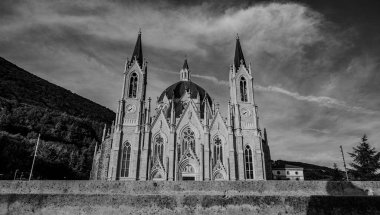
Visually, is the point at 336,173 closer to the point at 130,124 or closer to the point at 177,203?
the point at 130,124

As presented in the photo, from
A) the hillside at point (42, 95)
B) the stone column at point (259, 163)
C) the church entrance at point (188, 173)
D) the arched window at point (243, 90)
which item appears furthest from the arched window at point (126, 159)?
the hillside at point (42, 95)

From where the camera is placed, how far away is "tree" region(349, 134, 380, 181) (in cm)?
4800

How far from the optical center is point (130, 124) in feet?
148

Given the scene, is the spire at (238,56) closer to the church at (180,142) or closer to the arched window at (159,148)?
the church at (180,142)

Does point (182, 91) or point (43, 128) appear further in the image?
point (43, 128)

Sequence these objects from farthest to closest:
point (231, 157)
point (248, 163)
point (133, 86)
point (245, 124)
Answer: point (133, 86) → point (245, 124) → point (248, 163) → point (231, 157)

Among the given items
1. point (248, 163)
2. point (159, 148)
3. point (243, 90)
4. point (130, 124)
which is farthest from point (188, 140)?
point (243, 90)

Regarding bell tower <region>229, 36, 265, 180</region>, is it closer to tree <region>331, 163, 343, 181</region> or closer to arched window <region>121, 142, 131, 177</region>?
arched window <region>121, 142, 131, 177</region>

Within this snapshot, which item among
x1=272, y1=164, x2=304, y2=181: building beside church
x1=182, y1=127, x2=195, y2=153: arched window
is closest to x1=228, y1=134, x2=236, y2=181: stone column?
x1=182, y1=127, x2=195, y2=153: arched window

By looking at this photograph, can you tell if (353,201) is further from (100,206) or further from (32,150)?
(32,150)

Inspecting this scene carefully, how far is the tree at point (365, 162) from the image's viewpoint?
48000mm

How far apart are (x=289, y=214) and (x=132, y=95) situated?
34494 mm

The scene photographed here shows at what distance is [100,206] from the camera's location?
22531 mm

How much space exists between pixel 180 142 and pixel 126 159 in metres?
9.34
